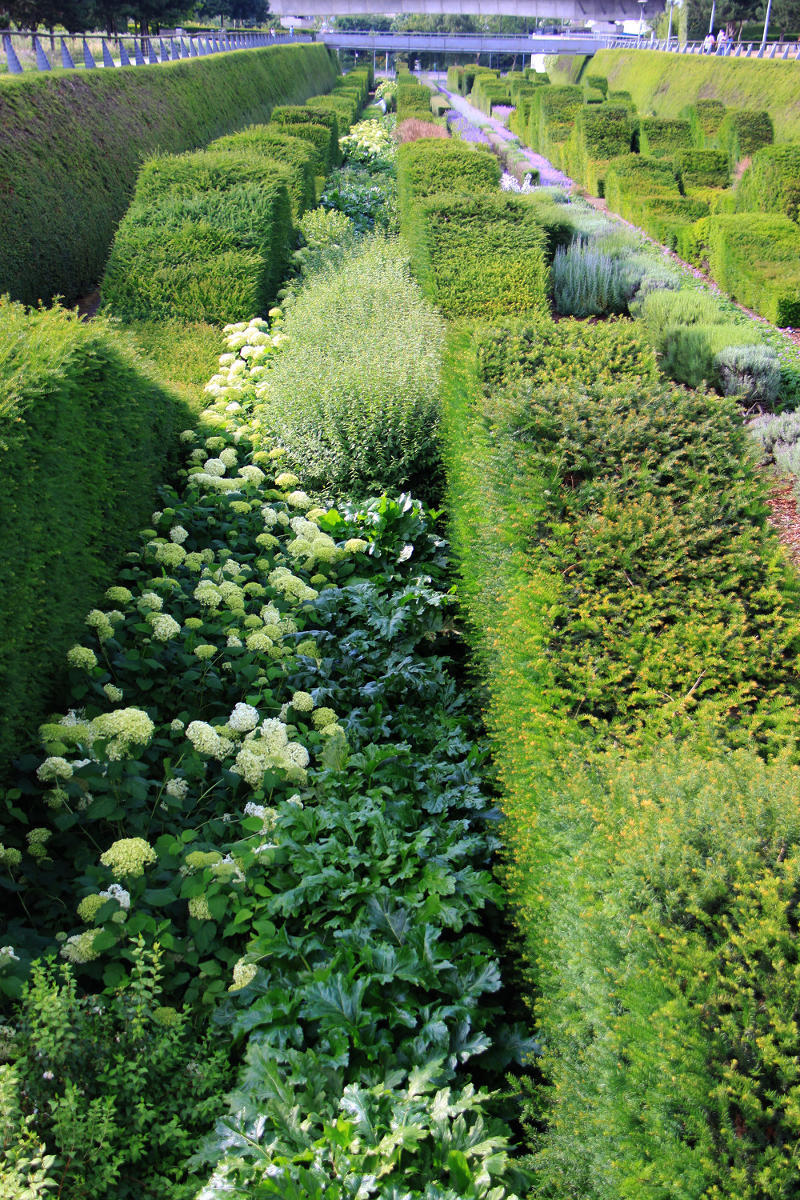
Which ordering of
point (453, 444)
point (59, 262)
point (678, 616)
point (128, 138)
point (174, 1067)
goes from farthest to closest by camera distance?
point (128, 138) < point (59, 262) < point (453, 444) < point (678, 616) < point (174, 1067)

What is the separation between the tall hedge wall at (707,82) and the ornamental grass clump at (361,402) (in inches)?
845

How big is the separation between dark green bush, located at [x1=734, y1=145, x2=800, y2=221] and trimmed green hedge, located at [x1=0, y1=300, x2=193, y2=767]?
13833 millimetres

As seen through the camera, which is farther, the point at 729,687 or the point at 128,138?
the point at 128,138

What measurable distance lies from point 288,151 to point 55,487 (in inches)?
444

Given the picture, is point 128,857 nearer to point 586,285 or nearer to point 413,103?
point 586,285

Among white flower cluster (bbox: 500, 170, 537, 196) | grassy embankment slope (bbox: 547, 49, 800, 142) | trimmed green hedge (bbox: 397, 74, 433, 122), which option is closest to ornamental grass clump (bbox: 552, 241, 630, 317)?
white flower cluster (bbox: 500, 170, 537, 196)

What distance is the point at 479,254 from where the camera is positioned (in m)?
7.60

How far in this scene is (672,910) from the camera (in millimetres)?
1693

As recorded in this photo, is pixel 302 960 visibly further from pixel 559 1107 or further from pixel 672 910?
pixel 672 910

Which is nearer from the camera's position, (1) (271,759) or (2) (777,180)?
(1) (271,759)

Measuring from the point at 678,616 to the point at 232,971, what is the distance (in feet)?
5.99

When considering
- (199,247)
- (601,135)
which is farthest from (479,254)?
(601,135)

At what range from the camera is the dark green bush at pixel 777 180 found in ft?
46.4

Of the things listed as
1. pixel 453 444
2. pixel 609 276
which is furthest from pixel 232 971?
pixel 609 276
